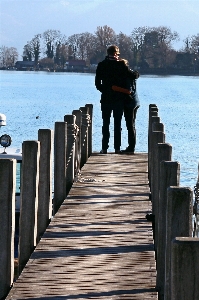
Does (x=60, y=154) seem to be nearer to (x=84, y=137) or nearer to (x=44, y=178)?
(x=44, y=178)

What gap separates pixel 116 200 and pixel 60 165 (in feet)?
2.87

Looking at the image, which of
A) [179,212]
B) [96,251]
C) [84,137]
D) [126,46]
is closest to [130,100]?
[84,137]

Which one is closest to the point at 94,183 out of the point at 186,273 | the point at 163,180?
the point at 163,180

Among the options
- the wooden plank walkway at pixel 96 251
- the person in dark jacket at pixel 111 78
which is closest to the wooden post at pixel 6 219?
the wooden plank walkway at pixel 96 251

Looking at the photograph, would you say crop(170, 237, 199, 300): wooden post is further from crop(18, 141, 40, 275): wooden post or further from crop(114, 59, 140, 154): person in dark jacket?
crop(114, 59, 140, 154): person in dark jacket

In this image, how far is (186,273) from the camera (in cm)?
429

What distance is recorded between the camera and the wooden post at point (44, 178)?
30.5 ft

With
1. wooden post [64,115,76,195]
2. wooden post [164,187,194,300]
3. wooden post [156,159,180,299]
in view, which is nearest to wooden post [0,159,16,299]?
wooden post [156,159,180,299]

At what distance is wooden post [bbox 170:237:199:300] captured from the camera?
416cm

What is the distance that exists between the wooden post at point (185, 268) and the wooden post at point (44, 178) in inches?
198

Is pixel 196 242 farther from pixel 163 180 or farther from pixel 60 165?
pixel 60 165

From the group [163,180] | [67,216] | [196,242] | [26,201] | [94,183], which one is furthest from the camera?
[94,183]

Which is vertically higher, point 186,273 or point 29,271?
point 186,273

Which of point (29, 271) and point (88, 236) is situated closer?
point (29, 271)
